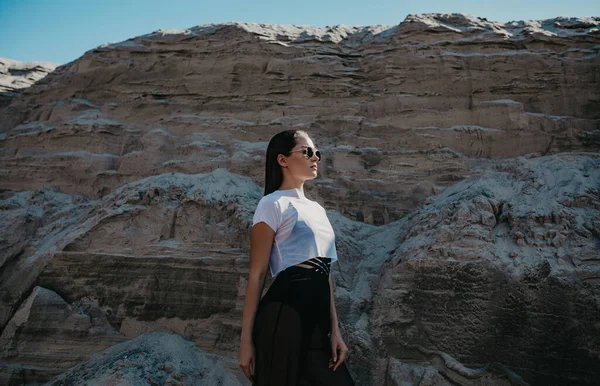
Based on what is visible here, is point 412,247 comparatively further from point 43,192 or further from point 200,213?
point 43,192

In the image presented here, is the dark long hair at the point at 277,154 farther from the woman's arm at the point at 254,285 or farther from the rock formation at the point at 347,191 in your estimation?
the rock formation at the point at 347,191

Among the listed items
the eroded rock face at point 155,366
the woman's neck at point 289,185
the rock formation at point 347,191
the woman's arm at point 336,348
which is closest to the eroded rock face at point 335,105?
the rock formation at point 347,191

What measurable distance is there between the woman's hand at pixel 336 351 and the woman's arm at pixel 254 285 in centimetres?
49

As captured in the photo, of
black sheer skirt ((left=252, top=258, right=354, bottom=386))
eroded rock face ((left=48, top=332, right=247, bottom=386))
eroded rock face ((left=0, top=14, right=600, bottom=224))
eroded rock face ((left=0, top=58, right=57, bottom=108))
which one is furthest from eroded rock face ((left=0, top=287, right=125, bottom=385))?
eroded rock face ((left=0, top=58, right=57, bottom=108))

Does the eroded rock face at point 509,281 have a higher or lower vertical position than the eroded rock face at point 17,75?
lower

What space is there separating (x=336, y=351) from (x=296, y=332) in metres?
0.38

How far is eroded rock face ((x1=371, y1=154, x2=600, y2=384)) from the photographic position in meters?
4.39

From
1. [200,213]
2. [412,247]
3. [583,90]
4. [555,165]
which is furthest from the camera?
[583,90]

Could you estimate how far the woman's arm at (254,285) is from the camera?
2494 millimetres

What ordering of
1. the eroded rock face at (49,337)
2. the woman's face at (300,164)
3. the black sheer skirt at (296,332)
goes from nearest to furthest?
the black sheer skirt at (296,332) < the woman's face at (300,164) < the eroded rock face at (49,337)

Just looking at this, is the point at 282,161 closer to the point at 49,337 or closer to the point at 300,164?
the point at 300,164

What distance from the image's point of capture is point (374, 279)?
567 centimetres

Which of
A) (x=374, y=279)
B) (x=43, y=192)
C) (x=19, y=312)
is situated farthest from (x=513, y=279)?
(x=43, y=192)

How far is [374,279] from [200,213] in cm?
243
